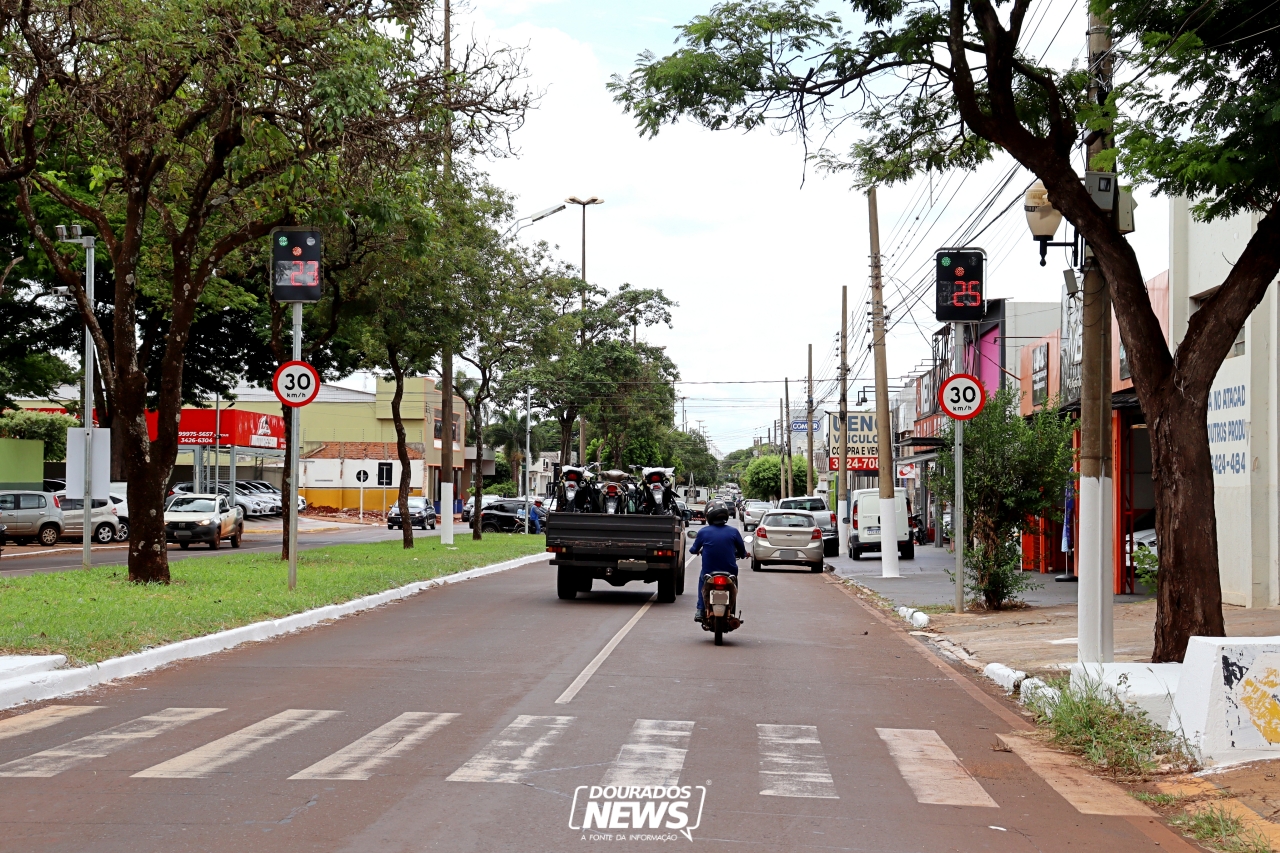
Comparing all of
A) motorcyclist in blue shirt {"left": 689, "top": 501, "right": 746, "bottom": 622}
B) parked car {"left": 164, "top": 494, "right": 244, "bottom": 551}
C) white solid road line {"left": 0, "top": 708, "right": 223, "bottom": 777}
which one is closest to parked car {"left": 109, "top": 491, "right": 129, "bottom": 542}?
parked car {"left": 164, "top": 494, "right": 244, "bottom": 551}

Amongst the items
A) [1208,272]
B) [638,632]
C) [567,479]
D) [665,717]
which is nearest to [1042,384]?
[1208,272]

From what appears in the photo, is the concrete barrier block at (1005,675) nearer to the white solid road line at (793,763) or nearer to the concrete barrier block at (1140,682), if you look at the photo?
the concrete barrier block at (1140,682)

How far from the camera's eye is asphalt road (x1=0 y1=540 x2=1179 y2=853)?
20.0 ft

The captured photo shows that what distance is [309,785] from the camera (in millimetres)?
6895

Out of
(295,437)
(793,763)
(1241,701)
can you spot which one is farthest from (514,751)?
(295,437)

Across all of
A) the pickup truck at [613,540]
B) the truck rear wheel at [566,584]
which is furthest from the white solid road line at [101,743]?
the truck rear wheel at [566,584]

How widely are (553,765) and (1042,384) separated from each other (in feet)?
81.9

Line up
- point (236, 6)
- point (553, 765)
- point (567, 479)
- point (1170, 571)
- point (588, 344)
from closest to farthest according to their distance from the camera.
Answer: point (553, 765)
point (1170, 571)
point (236, 6)
point (567, 479)
point (588, 344)

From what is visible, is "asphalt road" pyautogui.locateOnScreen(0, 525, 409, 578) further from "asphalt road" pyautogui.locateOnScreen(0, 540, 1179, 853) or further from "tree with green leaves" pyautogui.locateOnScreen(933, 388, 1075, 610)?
"tree with green leaves" pyautogui.locateOnScreen(933, 388, 1075, 610)

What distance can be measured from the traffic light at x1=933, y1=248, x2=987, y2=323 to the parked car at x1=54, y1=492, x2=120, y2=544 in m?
27.3

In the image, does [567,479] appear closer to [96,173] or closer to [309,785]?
[96,173]

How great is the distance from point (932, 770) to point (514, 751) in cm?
264

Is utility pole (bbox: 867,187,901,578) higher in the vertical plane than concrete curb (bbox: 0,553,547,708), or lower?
higher

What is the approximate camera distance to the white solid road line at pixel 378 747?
723cm
